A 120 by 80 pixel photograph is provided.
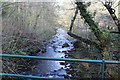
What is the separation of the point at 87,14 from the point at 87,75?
2.97m

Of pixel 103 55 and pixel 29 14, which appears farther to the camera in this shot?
pixel 29 14

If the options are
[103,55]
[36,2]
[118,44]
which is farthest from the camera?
[36,2]

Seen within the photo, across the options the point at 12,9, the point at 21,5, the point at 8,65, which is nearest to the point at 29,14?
the point at 21,5

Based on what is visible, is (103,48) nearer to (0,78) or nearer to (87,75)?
(87,75)

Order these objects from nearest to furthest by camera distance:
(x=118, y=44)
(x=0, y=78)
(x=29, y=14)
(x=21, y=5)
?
1. (x=0, y=78)
2. (x=118, y=44)
3. (x=21, y=5)
4. (x=29, y=14)

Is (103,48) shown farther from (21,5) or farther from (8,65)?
(21,5)

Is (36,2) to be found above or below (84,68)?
above

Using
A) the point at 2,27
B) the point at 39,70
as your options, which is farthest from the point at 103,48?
the point at 2,27

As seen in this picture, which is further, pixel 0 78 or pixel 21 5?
pixel 21 5

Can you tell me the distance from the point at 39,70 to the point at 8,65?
84.3 inches

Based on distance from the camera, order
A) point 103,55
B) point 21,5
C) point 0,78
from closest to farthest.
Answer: point 0,78, point 103,55, point 21,5

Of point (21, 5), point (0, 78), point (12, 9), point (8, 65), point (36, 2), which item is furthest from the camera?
point (36, 2)

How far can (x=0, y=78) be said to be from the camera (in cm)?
462

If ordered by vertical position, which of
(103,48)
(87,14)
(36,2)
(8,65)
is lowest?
(8,65)
